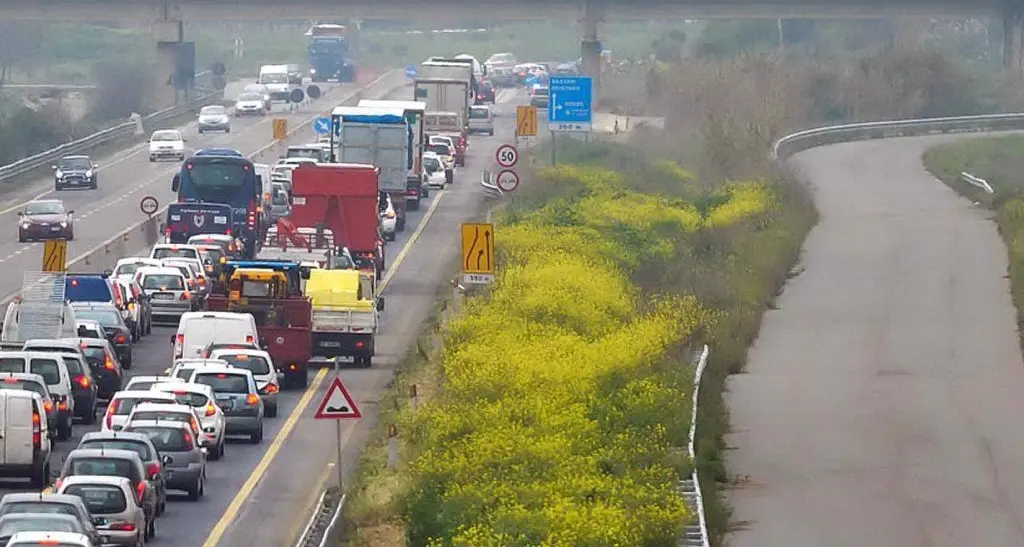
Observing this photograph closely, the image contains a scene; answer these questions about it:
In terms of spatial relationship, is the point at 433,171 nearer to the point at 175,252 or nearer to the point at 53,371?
the point at 175,252

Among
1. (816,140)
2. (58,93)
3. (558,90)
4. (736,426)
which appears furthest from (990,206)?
(58,93)

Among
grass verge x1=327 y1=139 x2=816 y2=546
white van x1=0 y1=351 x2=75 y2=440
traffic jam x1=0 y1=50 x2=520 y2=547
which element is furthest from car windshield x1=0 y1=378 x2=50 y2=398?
grass verge x1=327 y1=139 x2=816 y2=546

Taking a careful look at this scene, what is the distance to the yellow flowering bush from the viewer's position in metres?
21.8

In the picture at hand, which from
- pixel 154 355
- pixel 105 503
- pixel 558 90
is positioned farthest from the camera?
pixel 558 90

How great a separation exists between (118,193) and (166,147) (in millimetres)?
11820

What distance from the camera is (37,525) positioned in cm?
2223

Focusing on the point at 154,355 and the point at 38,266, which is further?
the point at 38,266

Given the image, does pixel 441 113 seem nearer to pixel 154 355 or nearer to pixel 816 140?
pixel 816 140

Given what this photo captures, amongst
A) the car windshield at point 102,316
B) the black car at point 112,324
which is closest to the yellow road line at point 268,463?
the black car at point 112,324

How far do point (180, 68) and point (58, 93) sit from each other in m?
27.1

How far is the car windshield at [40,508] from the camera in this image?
2256cm

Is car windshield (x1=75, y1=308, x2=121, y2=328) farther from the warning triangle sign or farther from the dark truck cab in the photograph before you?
the dark truck cab

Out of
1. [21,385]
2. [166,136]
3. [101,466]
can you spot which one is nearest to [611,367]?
[21,385]

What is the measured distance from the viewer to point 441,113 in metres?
88.8
